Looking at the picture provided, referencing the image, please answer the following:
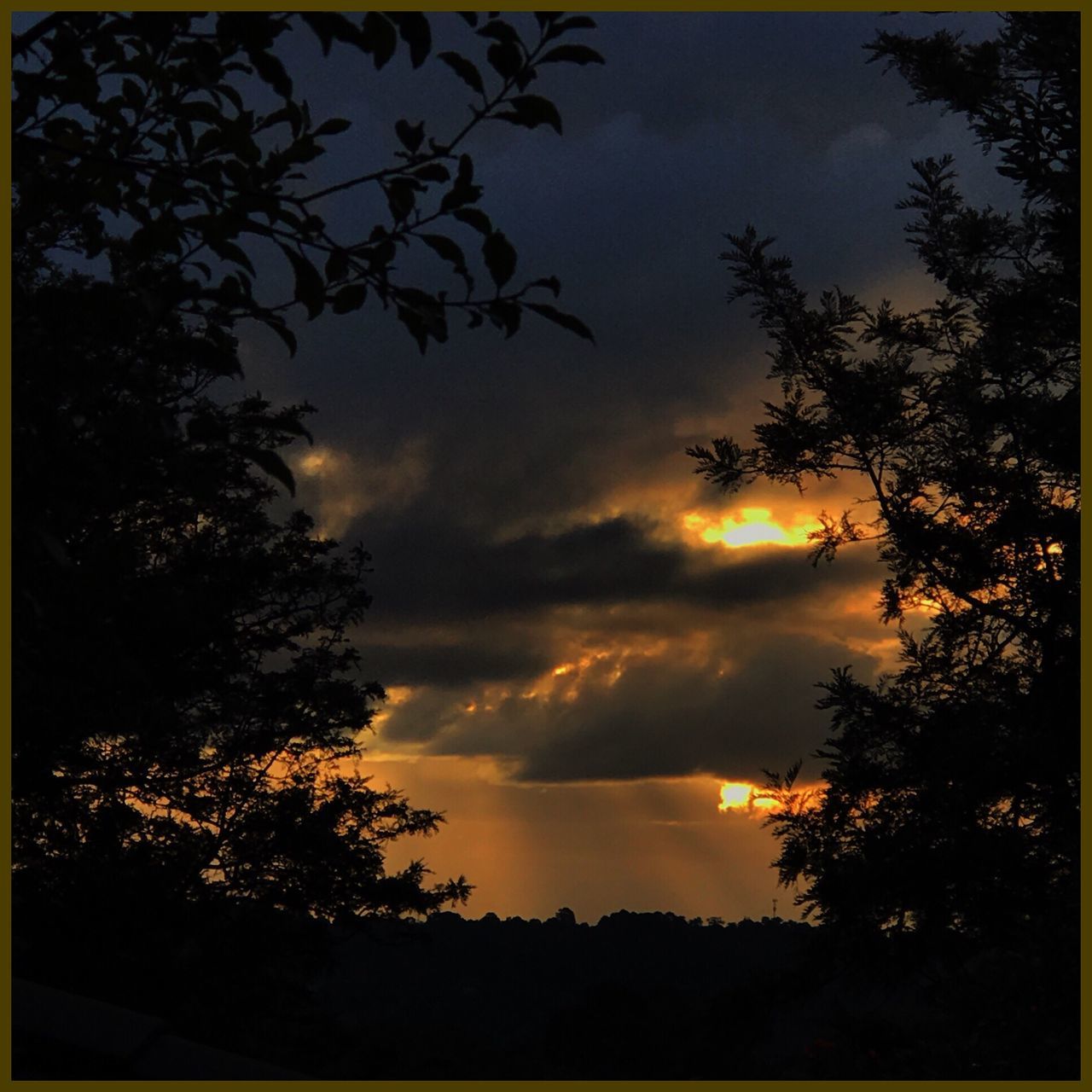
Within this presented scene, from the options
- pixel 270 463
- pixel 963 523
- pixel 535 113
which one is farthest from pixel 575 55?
pixel 963 523

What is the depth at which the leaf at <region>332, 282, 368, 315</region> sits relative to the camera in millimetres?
5453

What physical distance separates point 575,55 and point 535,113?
29cm

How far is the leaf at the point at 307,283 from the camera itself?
17.4 ft

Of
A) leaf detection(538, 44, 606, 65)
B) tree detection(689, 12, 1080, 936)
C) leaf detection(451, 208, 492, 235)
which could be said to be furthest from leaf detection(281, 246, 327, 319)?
tree detection(689, 12, 1080, 936)

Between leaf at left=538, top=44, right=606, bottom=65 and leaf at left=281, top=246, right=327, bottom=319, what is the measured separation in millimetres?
1352

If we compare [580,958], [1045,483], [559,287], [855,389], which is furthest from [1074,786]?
[580,958]

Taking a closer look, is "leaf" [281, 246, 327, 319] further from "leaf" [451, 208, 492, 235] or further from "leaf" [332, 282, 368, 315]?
"leaf" [451, 208, 492, 235]

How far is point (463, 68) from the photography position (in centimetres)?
508

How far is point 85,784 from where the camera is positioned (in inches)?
754

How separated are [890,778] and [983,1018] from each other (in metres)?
4.89

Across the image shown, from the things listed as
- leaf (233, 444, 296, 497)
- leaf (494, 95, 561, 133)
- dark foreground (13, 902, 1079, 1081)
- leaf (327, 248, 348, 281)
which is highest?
leaf (494, 95, 561, 133)

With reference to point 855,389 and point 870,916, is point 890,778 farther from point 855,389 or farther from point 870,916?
point 855,389

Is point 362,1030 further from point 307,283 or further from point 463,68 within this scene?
point 463,68

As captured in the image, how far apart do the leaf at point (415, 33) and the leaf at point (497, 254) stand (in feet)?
2.75
